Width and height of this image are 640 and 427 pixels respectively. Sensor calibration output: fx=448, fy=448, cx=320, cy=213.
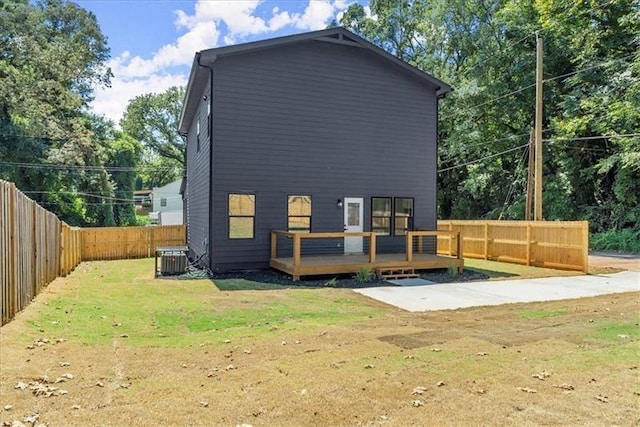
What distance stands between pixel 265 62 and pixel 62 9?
31299 mm

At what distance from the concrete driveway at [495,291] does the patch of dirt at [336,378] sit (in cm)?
208

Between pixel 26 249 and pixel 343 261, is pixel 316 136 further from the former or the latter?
pixel 26 249

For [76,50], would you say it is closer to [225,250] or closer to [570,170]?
[225,250]

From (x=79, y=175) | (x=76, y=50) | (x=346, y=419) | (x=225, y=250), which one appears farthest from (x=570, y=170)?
(x=76, y=50)

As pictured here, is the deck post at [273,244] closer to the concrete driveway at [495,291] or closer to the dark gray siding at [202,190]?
the dark gray siding at [202,190]

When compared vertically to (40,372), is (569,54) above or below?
above

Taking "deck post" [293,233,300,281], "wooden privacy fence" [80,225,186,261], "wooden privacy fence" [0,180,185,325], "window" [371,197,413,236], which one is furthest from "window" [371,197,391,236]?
"wooden privacy fence" [80,225,186,261]

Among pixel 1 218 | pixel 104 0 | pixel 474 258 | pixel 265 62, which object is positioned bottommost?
pixel 474 258

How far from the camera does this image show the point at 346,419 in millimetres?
3160

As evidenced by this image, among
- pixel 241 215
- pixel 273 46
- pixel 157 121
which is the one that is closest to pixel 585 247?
pixel 241 215

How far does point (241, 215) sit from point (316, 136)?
10.0 feet

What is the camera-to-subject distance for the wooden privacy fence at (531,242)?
12.6 meters

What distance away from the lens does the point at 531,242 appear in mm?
13898

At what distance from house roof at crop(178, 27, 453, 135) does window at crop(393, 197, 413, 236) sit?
3666 mm
